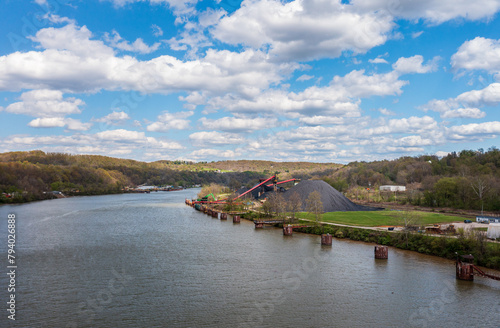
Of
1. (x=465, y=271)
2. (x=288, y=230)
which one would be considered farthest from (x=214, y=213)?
(x=465, y=271)

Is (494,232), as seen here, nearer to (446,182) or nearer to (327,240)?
(327,240)

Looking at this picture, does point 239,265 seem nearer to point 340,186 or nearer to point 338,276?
point 338,276

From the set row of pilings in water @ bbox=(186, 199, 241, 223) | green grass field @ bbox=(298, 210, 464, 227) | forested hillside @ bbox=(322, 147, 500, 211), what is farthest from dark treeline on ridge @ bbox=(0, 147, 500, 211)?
row of pilings in water @ bbox=(186, 199, 241, 223)

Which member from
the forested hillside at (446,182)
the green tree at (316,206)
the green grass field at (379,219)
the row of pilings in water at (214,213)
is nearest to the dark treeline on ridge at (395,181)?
the forested hillside at (446,182)

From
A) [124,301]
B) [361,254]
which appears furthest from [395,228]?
[124,301]

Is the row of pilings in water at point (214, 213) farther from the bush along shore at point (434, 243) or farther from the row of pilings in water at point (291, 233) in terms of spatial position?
the bush along shore at point (434, 243)

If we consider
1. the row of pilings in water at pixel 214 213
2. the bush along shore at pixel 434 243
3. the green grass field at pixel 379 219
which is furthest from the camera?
the row of pilings in water at pixel 214 213
